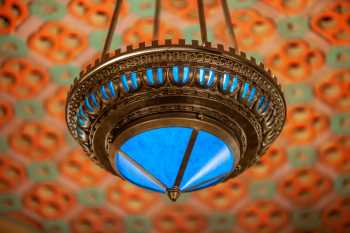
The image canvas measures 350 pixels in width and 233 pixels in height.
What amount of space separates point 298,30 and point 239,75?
125cm

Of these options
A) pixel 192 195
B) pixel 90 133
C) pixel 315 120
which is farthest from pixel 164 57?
pixel 192 195

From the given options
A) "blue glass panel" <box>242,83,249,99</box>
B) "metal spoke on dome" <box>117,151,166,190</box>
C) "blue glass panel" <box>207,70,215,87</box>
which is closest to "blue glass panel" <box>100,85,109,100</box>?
"metal spoke on dome" <box>117,151,166,190</box>

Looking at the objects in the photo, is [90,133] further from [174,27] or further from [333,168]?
[333,168]

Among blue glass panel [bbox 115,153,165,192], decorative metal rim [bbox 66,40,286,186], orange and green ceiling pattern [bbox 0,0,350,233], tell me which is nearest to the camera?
decorative metal rim [bbox 66,40,286,186]

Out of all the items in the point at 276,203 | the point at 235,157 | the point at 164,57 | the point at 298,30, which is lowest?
the point at 235,157

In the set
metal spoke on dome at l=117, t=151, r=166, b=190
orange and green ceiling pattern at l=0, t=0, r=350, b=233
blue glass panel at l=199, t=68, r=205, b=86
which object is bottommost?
metal spoke on dome at l=117, t=151, r=166, b=190

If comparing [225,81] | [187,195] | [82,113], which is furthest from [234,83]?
[187,195]

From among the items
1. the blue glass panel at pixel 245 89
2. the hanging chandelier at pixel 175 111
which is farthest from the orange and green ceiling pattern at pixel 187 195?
the blue glass panel at pixel 245 89

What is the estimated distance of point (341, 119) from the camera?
3.52 m

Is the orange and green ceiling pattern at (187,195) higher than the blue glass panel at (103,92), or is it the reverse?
the orange and green ceiling pattern at (187,195)

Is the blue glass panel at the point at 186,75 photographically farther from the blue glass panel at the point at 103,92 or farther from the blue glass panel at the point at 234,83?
the blue glass panel at the point at 103,92

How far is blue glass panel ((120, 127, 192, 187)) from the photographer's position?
2141 millimetres

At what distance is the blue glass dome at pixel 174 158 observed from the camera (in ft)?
7.06

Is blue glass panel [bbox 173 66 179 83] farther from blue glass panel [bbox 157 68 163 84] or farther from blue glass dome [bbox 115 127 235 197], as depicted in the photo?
blue glass dome [bbox 115 127 235 197]
